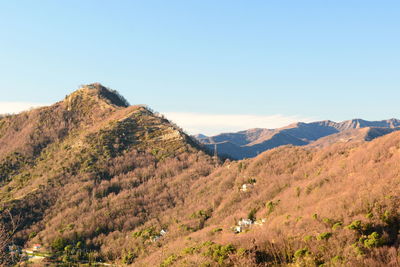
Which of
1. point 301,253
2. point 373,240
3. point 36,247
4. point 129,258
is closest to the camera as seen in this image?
point 373,240

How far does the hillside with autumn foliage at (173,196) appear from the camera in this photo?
2661 centimetres

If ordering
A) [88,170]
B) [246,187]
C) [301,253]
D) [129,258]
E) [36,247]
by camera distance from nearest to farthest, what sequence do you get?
1. [301,253]
2. [129,258]
3. [246,187]
4. [36,247]
5. [88,170]

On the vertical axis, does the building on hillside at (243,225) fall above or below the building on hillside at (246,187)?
below

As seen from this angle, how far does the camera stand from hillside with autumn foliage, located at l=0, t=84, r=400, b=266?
26.6 metres

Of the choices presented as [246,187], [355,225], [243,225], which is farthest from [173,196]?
[355,225]

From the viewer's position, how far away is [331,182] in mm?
49469

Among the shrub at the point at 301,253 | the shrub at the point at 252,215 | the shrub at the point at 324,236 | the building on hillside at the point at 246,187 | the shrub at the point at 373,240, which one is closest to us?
the shrub at the point at 373,240

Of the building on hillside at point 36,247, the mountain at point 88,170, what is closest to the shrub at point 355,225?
the mountain at point 88,170

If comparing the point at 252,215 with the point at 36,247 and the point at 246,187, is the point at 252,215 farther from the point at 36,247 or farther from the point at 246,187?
the point at 36,247

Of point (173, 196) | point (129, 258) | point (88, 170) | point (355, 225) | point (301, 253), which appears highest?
point (355, 225)

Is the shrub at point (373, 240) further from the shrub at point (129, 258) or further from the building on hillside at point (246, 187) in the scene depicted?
the shrub at point (129, 258)

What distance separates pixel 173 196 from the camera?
94.8 meters

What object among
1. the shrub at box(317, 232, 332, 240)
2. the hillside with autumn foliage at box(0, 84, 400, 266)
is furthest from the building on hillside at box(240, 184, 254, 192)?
the shrub at box(317, 232, 332, 240)

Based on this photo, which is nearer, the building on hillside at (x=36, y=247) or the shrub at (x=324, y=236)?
the shrub at (x=324, y=236)
